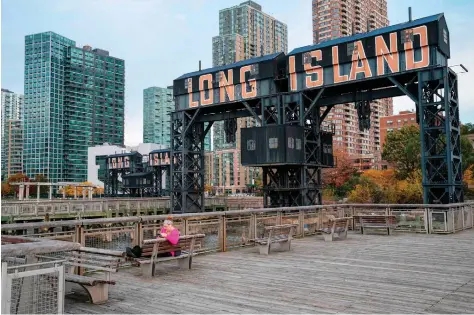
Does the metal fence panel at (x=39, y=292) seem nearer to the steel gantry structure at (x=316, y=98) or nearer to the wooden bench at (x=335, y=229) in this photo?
the wooden bench at (x=335, y=229)

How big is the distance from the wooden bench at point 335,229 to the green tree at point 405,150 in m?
48.9

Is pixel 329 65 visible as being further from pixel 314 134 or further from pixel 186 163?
pixel 186 163

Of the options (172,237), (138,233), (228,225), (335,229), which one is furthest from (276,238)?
(172,237)

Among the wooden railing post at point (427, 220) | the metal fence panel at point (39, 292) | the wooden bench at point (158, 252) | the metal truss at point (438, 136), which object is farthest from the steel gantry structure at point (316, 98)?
the metal fence panel at point (39, 292)

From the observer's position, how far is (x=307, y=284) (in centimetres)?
944

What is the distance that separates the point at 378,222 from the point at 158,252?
12.4 m

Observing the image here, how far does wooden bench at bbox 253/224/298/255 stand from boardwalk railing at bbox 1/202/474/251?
0.56 m

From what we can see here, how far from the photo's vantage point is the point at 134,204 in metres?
55.8

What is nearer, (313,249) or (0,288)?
(0,288)

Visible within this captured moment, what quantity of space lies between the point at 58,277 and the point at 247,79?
37899 millimetres

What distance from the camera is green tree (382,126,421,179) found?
2498 inches

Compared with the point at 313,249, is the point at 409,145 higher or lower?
higher

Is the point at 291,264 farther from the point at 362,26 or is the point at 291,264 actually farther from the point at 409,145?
the point at 362,26

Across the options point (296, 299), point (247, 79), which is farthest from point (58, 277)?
point (247, 79)
